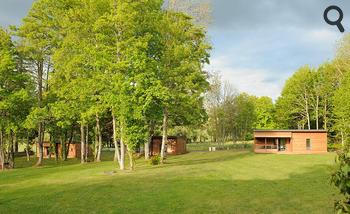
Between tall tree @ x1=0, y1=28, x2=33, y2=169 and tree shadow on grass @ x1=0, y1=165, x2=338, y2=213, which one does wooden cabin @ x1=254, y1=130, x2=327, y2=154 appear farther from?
tall tree @ x1=0, y1=28, x2=33, y2=169

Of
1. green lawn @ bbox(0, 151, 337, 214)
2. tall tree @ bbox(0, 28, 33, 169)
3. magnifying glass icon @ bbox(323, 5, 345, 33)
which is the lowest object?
green lawn @ bbox(0, 151, 337, 214)

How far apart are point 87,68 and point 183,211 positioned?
21.6 metres

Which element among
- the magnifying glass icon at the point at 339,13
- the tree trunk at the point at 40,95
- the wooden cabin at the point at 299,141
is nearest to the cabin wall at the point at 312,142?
the wooden cabin at the point at 299,141

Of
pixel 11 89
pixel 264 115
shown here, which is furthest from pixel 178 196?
pixel 264 115

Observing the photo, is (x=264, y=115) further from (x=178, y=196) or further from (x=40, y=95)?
(x=178, y=196)

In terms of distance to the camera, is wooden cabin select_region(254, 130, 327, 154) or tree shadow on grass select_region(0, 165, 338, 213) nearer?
tree shadow on grass select_region(0, 165, 338, 213)

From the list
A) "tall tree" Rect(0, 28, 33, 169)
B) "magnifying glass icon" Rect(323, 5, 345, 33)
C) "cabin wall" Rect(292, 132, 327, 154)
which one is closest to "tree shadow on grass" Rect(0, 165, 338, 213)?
"magnifying glass icon" Rect(323, 5, 345, 33)

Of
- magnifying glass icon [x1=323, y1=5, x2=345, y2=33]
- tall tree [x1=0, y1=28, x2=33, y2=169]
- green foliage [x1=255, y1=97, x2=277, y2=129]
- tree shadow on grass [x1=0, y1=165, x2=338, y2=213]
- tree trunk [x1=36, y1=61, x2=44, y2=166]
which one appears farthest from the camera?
green foliage [x1=255, y1=97, x2=277, y2=129]

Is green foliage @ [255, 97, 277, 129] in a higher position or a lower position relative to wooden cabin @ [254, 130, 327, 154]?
higher

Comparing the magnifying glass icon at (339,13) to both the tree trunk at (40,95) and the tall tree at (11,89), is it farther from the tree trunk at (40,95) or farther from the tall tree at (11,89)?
the tree trunk at (40,95)

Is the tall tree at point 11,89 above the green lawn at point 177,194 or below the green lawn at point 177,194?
above

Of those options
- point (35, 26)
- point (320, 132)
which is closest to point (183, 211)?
point (35, 26)

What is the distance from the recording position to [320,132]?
5381 cm

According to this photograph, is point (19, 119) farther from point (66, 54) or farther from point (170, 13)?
point (170, 13)
